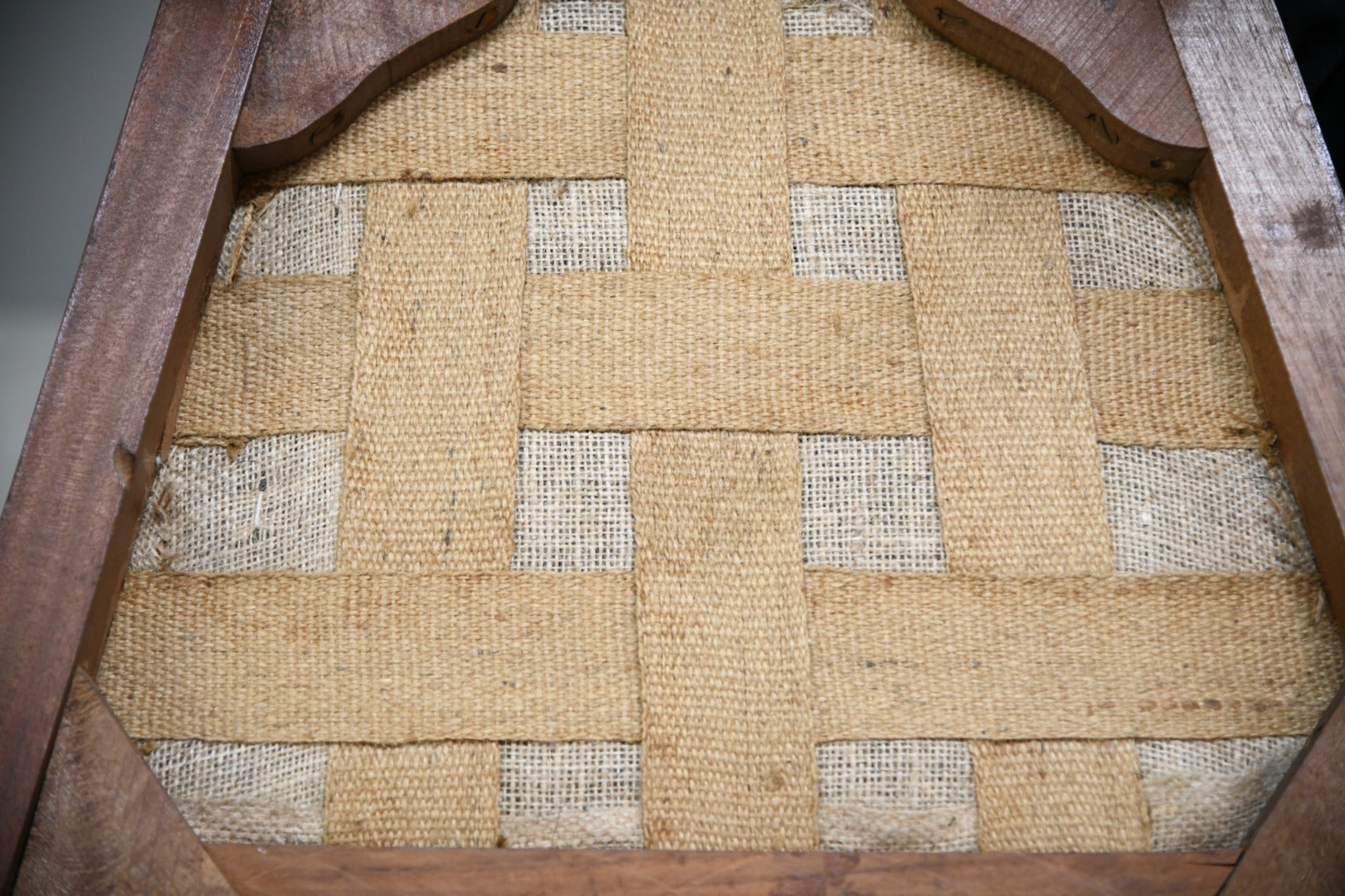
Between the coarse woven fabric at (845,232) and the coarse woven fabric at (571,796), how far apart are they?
0.31 meters

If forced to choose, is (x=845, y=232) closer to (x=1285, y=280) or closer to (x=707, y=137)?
(x=707, y=137)

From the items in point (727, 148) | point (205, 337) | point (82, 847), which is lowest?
point (82, 847)

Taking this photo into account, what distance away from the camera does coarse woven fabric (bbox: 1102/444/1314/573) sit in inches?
23.9

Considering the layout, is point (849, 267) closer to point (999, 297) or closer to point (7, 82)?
point (999, 297)

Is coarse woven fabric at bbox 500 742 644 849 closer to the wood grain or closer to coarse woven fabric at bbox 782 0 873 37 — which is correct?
the wood grain

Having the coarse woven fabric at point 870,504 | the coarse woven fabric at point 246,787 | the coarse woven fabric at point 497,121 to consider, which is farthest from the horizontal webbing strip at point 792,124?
the coarse woven fabric at point 246,787

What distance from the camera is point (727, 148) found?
672mm

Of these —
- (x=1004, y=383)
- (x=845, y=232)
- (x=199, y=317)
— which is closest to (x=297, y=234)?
(x=199, y=317)

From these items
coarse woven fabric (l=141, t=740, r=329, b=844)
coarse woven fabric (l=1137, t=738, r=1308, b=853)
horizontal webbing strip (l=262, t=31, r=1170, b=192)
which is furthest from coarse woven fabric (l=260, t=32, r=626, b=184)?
coarse woven fabric (l=1137, t=738, r=1308, b=853)

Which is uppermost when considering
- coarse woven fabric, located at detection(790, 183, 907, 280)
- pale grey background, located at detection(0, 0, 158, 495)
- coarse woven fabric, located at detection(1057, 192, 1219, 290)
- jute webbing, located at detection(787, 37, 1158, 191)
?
jute webbing, located at detection(787, 37, 1158, 191)

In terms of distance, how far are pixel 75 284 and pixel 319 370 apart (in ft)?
0.47

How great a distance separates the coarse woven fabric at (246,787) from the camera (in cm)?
55

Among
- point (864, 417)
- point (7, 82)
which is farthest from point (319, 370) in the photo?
point (7, 82)

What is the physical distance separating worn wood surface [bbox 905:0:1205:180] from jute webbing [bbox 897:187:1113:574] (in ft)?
0.21
